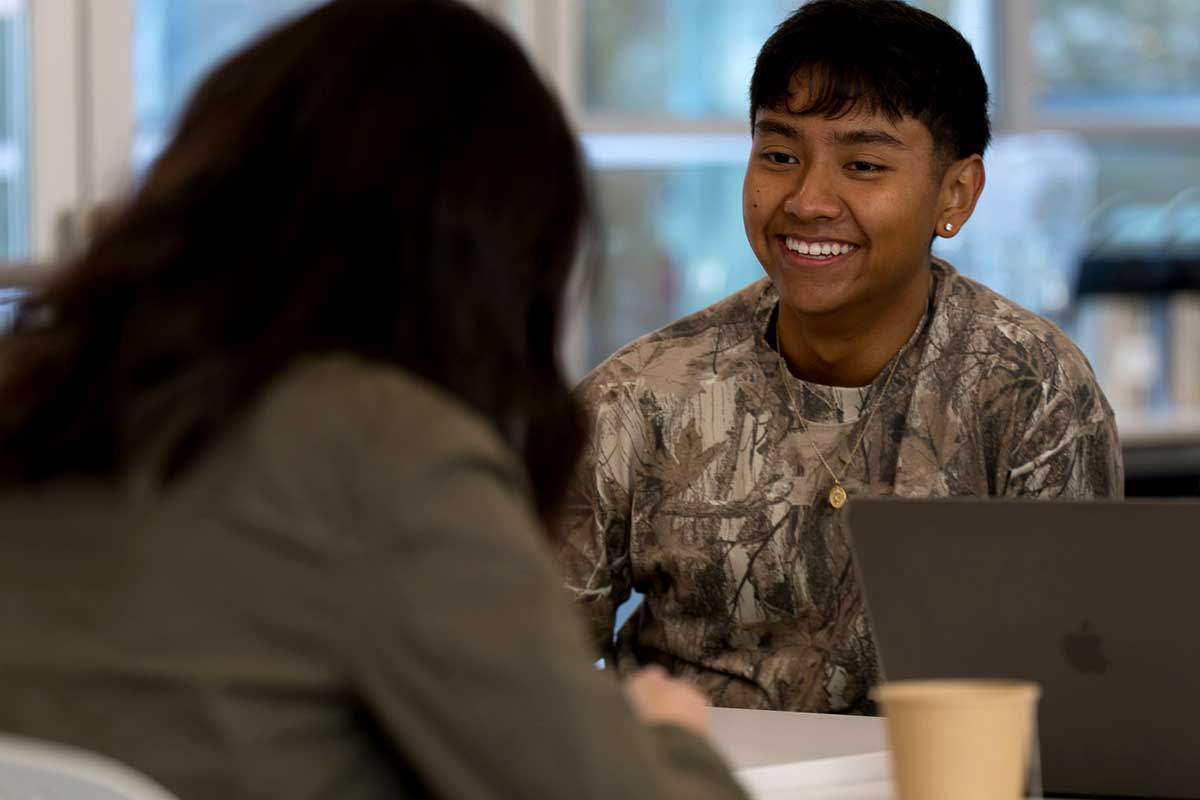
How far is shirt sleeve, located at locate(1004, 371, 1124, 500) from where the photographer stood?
1745mm

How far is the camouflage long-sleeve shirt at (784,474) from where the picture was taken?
5.72 feet

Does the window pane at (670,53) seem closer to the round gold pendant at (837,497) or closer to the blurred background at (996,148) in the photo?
the blurred background at (996,148)

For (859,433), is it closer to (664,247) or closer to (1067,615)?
(1067,615)

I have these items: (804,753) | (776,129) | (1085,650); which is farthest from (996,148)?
(1085,650)

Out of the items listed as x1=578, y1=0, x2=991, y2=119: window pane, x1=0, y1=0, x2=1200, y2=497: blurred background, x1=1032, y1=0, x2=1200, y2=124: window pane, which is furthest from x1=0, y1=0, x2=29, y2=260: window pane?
x1=1032, y1=0, x2=1200, y2=124: window pane

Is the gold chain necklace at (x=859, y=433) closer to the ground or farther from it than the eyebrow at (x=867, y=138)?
closer to the ground

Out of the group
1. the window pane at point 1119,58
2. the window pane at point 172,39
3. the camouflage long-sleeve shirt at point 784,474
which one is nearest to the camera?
the camouflage long-sleeve shirt at point 784,474

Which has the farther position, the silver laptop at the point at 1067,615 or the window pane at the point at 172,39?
the window pane at the point at 172,39

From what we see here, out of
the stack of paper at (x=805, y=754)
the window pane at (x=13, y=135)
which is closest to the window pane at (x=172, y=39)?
the window pane at (x=13, y=135)

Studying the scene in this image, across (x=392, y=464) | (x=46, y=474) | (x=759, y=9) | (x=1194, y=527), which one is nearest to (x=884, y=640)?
(x=1194, y=527)

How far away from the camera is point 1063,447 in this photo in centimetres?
175

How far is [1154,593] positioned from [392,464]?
563 millimetres

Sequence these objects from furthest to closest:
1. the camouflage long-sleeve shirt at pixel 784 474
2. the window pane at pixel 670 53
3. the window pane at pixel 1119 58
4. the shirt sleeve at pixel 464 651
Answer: the window pane at pixel 1119 58, the window pane at pixel 670 53, the camouflage long-sleeve shirt at pixel 784 474, the shirt sleeve at pixel 464 651

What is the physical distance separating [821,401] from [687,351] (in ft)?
0.57
